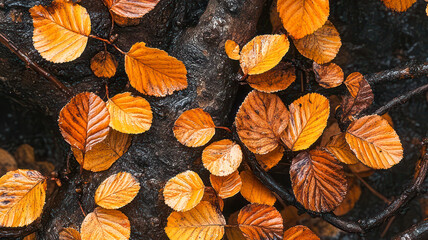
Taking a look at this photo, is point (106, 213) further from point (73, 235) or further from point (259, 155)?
point (259, 155)

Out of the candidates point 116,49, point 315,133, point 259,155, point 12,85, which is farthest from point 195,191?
point 12,85

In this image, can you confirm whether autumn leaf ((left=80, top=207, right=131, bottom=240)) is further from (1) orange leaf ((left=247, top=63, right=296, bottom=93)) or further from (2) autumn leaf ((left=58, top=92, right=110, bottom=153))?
(1) orange leaf ((left=247, top=63, right=296, bottom=93))

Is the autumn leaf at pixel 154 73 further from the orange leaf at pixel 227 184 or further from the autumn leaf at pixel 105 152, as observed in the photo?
the orange leaf at pixel 227 184

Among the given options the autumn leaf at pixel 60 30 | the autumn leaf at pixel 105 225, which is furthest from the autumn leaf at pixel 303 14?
the autumn leaf at pixel 105 225

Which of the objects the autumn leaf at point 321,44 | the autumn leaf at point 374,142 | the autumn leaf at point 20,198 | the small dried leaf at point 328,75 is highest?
the autumn leaf at point 321,44

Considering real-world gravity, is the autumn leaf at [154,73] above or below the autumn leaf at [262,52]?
below

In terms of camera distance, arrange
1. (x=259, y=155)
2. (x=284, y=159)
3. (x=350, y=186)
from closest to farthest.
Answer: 1. (x=259, y=155)
2. (x=284, y=159)
3. (x=350, y=186)

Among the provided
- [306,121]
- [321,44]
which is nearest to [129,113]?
[306,121]
